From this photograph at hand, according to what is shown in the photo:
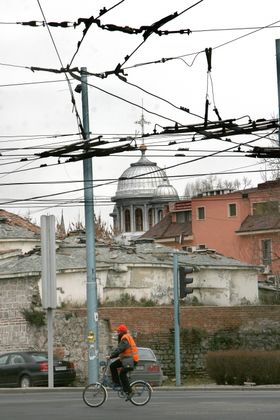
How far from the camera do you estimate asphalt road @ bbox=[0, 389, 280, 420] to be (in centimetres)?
2263

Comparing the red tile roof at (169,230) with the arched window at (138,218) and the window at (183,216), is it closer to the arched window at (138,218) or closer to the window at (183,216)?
the window at (183,216)

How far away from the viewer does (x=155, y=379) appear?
40.0 metres

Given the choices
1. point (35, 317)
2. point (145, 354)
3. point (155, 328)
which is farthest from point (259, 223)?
point (145, 354)

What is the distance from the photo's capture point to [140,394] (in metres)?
26.3

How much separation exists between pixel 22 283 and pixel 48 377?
1211cm

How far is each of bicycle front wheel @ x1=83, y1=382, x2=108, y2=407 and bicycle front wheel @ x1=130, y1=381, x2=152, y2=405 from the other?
0.60 m

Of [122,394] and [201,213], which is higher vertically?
[201,213]

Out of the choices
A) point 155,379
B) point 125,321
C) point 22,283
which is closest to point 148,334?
point 125,321

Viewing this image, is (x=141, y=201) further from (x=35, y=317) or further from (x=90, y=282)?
(x=90, y=282)

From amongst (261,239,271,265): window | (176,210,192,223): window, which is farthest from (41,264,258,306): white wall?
(176,210,192,223): window

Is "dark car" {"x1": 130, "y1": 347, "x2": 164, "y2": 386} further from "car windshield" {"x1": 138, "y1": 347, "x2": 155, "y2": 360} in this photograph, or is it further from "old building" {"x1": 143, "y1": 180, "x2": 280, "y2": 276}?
"old building" {"x1": 143, "y1": 180, "x2": 280, "y2": 276}

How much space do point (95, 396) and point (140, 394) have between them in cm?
95

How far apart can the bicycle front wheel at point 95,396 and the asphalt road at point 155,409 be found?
0.53ft

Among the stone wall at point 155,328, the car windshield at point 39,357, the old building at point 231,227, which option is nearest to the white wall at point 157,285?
the stone wall at point 155,328
